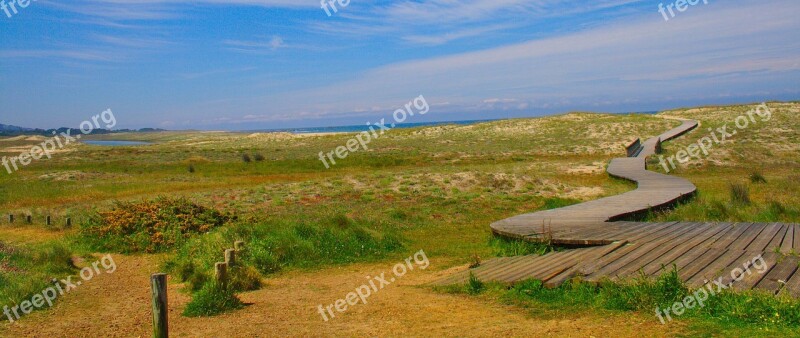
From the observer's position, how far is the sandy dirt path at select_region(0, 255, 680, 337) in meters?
6.94

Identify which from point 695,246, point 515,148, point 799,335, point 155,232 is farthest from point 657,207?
point 515,148

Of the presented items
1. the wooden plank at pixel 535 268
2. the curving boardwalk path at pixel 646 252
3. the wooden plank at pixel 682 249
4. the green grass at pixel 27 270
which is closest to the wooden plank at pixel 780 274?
the curving boardwalk path at pixel 646 252

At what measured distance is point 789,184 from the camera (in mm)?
24266

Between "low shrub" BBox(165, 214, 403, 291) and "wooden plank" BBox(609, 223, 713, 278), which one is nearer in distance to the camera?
"wooden plank" BBox(609, 223, 713, 278)

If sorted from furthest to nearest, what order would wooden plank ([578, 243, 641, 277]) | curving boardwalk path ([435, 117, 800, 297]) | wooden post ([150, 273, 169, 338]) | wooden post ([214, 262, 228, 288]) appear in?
wooden post ([214, 262, 228, 288])
wooden plank ([578, 243, 641, 277])
curving boardwalk path ([435, 117, 800, 297])
wooden post ([150, 273, 169, 338])

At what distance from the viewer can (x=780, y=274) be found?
24.4ft

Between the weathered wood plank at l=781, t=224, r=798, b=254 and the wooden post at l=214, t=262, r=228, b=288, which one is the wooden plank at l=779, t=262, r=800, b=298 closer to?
the weathered wood plank at l=781, t=224, r=798, b=254

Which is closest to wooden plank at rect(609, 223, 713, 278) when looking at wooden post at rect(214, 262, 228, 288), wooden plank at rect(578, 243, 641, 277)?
wooden plank at rect(578, 243, 641, 277)

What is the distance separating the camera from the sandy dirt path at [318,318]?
22.8ft

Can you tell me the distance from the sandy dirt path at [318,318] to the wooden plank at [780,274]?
4.94 ft

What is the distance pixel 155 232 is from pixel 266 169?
25.8 m

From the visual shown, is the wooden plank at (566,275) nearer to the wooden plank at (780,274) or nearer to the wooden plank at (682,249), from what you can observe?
the wooden plank at (682,249)

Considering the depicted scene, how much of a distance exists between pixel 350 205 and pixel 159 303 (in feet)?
50.6

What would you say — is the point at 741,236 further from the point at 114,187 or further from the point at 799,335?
the point at 114,187
